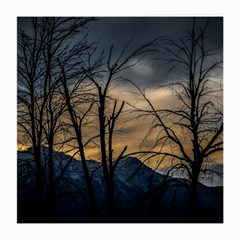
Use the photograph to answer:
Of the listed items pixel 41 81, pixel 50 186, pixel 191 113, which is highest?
pixel 41 81

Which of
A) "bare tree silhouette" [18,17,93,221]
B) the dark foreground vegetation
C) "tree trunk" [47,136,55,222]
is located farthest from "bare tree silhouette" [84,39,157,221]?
"tree trunk" [47,136,55,222]

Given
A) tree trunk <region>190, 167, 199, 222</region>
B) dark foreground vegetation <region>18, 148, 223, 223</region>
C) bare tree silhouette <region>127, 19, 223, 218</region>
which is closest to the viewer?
dark foreground vegetation <region>18, 148, 223, 223</region>

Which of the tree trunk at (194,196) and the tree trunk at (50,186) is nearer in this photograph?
the tree trunk at (194,196)

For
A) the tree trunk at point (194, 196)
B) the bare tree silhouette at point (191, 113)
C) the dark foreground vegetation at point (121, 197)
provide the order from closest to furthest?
the dark foreground vegetation at point (121, 197) < the tree trunk at point (194, 196) < the bare tree silhouette at point (191, 113)

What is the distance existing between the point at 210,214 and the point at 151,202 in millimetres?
728

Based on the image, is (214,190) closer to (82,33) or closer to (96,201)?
(96,201)

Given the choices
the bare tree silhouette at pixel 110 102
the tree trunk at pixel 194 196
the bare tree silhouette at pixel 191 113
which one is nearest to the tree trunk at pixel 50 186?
the bare tree silhouette at pixel 110 102

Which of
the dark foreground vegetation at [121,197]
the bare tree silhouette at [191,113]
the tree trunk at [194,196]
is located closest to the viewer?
the dark foreground vegetation at [121,197]

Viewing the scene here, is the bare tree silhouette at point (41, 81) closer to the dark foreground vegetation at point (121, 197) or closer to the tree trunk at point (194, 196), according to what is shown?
the dark foreground vegetation at point (121, 197)

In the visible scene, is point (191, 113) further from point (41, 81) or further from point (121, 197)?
point (41, 81)

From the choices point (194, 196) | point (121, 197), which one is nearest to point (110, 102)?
point (121, 197)

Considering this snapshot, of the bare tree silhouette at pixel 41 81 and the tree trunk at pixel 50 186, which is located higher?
the bare tree silhouette at pixel 41 81

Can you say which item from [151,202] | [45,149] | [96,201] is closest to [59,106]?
[45,149]

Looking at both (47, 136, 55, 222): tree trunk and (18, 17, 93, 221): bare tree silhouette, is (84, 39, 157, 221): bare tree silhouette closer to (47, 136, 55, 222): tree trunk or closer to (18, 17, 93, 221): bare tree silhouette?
(18, 17, 93, 221): bare tree silhouette
